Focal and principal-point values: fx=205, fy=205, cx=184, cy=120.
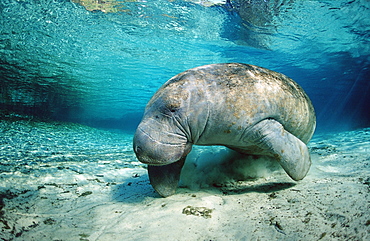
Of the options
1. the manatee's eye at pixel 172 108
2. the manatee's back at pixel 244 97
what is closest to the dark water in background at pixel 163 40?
the manatee's back at pixel 244 97

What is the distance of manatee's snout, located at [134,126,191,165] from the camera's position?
2.00 m

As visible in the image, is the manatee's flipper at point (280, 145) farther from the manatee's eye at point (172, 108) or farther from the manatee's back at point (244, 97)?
the manatee's eye at point (172, 108)

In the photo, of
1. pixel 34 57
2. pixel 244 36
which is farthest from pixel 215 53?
pixel 34 57

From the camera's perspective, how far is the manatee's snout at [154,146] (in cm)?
200

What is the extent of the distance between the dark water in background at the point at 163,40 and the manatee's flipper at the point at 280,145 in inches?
356

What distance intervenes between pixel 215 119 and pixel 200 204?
0.89 metres

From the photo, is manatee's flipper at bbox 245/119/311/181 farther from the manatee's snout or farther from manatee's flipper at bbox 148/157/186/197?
A: manatee's flipper at bbox 148/157/186/197

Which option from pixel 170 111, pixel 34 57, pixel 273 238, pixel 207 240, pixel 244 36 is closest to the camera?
pixel 273 238

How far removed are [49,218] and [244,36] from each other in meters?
13.3

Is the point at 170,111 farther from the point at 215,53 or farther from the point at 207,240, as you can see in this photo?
the point at 215,53

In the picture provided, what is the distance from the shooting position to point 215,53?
15539 mm

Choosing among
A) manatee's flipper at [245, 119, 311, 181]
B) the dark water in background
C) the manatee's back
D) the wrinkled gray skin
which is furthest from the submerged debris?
the dark water in background

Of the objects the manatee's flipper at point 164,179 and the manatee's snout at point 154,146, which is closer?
the manatee's snout at point 154,146

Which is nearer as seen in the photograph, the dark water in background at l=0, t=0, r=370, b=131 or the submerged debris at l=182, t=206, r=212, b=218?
the submerged debris at l=182, t=206, r=212, b=218
